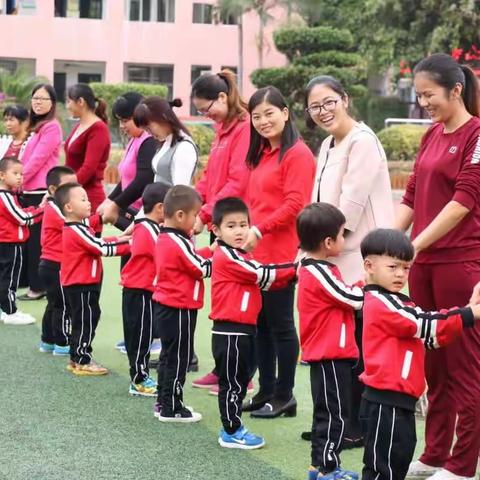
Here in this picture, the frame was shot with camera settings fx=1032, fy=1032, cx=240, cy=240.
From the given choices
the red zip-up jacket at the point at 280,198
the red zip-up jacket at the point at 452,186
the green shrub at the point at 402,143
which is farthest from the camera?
the green shrub at the point at 402,143

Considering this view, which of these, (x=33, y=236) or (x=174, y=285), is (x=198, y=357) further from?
(x=33, y=236)

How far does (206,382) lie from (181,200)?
4.56ft

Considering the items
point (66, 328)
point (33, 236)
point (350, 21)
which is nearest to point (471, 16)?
point (350, 21)

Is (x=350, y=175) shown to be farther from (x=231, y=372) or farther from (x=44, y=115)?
(x=44, y=115)

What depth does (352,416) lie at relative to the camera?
15.4ft

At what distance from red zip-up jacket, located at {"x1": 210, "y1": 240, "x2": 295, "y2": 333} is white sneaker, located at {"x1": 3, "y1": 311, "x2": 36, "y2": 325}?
335cm

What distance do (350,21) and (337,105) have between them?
26.4m

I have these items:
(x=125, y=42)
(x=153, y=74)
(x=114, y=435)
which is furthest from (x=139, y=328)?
(x=153, y=74)

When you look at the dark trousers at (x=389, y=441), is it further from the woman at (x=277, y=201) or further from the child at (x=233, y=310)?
the woman at (x=277, y=201)

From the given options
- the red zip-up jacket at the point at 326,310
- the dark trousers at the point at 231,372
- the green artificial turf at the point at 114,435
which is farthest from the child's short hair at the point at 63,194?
the red zip-up jacket at the point at 326,310

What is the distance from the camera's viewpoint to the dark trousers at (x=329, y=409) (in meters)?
4.04

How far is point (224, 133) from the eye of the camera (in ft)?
18.0

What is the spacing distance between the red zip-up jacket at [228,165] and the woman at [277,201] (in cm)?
21

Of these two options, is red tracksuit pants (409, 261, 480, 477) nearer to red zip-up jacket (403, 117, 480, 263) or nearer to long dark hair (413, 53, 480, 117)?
red zip-up jacket (403, 117, 480, 263)
